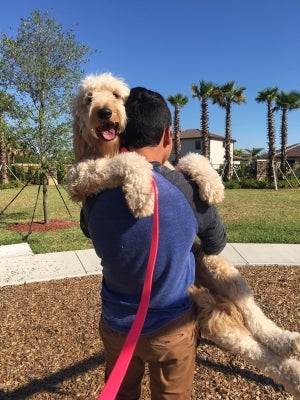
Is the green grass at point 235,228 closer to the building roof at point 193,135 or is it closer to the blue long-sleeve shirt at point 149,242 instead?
the blue long-sleeve shirt at point 149,242

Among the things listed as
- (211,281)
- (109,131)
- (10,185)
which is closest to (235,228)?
(211,281)

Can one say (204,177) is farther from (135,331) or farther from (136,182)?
(135,331)

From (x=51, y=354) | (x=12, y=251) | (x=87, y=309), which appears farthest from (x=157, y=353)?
(x=12, y=251)

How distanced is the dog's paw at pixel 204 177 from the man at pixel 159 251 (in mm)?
40

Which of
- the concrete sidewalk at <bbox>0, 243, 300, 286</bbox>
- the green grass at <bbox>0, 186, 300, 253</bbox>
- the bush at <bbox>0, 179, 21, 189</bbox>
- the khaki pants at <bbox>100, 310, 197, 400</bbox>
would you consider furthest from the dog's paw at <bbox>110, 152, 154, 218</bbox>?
the bush at <bbox>0, 179, 21, 189</bbox>

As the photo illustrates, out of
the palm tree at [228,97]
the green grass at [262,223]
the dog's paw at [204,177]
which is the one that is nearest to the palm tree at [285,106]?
the palm tree at [228,97]

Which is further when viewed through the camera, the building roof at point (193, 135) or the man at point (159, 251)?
the building roof at point (193, 135)

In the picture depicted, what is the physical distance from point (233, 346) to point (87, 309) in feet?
11.4

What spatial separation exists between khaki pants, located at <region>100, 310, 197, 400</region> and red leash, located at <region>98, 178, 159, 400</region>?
0.46 ft

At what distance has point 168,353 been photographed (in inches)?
72.4

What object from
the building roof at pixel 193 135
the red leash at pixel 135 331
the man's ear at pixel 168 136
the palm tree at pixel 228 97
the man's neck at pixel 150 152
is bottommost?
the red leash at pixel 135 331

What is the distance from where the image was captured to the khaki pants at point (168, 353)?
182cm

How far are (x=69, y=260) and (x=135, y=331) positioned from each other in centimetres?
605

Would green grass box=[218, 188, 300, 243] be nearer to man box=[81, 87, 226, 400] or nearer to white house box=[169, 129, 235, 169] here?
man box=[81, 87, 226, 400]
